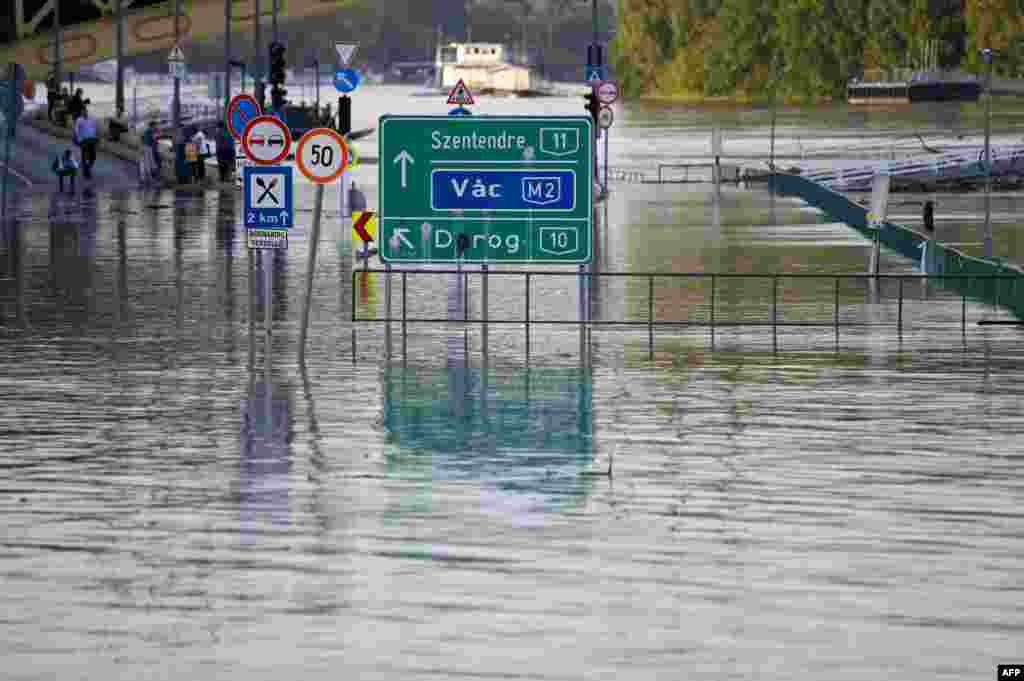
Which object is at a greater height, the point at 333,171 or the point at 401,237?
the point at 333,171

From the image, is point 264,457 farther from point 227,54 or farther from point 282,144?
point 227,54

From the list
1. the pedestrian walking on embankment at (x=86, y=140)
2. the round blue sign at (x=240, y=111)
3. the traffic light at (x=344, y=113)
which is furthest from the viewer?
the pedestrian walking on embankment at (x=86, y=140)

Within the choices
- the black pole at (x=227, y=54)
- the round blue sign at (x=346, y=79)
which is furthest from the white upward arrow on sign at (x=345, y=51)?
the black pole at (x=227, y=54)

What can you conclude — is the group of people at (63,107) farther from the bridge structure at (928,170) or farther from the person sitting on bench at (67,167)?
the bridge structure at (928,170)

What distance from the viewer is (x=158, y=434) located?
68.8ft

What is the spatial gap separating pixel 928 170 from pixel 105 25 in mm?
36332

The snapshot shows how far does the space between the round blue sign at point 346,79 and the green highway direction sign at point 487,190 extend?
2098 centimetres

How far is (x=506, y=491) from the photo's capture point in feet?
58.1

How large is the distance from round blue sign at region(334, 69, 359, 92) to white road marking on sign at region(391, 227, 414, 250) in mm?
20967

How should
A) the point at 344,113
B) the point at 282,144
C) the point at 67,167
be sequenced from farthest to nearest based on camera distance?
the point at 67,167 → the point at 344,113 → the point at 282,144

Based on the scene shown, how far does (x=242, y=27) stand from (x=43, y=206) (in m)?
62.9

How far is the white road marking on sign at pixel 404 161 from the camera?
30.9m

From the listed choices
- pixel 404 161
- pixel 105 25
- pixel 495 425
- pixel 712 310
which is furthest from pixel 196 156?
pixel 495 425

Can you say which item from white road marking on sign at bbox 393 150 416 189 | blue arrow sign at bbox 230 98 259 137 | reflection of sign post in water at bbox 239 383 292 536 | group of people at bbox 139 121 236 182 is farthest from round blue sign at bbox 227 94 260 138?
group of people at bbox 139 121 236 182
